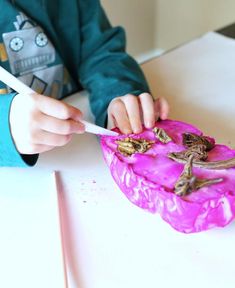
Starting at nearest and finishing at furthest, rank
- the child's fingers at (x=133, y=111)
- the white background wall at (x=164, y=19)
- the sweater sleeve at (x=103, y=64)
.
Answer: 1. the child's fingers at (x=133, y=111)
2. the sweater sleeve at (x=103, y=64)
3. the white background wall at (x=164, y=19)

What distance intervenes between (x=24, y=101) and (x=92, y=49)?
0.84ft

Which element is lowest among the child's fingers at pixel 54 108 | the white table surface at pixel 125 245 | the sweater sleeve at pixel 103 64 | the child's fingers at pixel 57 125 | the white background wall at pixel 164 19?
the white background wall at pixel 164 19

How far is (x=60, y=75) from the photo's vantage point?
1.98 ft

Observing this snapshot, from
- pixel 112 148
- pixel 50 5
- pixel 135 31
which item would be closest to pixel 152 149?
pixel 112 148

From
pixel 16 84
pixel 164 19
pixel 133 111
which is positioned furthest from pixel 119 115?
pixel 164 19

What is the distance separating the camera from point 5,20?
20.6 inches

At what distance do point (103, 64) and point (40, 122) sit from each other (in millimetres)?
238

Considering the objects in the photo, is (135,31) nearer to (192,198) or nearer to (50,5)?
(50,5)

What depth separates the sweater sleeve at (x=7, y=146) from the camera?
1.30ft

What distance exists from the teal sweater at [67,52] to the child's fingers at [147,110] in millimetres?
47

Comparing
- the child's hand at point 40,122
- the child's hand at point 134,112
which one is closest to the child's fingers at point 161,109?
the child's hand at point 134,112

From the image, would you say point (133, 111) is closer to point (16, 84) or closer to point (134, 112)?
point (134, 112)

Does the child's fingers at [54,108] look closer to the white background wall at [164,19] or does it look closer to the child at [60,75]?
the child at [60,75]

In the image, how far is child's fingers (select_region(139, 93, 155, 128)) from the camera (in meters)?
0.43
